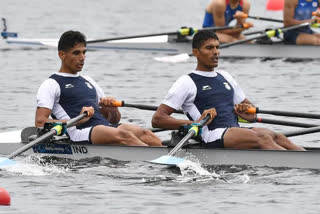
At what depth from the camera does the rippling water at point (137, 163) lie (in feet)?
34.0

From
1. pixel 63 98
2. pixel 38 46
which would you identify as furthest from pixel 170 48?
pixel 63 98

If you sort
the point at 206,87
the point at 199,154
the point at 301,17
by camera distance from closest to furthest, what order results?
the point at 199,154 → the point at 206,87 → the point at 301,17

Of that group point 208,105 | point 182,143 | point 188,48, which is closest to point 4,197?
point 182,143

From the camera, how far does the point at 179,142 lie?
11.5 metres

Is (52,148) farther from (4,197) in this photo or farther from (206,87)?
(4,197)

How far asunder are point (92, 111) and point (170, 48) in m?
11.0

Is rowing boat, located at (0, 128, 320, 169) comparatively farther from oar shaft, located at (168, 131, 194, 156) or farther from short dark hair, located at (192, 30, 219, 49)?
short dark hair, located at (192, 30, 219, 49)

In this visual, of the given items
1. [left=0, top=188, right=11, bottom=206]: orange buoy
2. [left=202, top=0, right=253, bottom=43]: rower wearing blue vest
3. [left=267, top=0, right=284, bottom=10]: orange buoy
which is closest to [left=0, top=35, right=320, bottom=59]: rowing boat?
[left=202, top=0, right=253, bottom=43]: rower wearing blue vest

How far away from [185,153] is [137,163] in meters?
0.57

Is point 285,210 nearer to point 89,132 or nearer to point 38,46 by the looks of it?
point 89,132

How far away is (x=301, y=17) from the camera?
21312 mm

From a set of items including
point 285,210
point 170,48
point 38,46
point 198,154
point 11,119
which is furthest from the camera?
point 38,46

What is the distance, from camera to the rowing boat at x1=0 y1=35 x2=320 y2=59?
70.2 ft

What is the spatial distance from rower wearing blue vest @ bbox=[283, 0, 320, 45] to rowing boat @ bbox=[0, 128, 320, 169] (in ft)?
30.9
